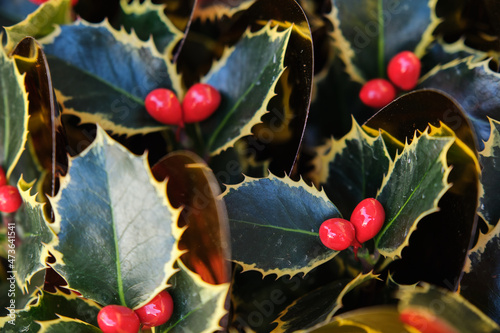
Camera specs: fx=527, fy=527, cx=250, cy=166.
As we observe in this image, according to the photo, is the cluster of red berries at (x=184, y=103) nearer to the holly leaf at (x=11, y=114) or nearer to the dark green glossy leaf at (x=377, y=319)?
the holly leaf at (x=11, y=114)

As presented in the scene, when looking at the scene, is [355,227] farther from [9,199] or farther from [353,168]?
[9,199]

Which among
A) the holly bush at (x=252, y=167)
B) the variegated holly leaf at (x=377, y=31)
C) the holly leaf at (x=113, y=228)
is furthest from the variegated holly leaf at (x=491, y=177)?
the holly leaf at (x=113, y=228)

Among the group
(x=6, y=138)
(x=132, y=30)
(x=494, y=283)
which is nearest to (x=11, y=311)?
(x=6, y=138)

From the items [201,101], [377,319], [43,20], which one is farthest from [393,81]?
[43,20]

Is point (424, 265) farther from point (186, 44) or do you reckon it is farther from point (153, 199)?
point (186, 44)

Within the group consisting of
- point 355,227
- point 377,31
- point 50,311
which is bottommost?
point 50,311

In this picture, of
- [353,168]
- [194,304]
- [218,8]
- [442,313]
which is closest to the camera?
[442,313]
